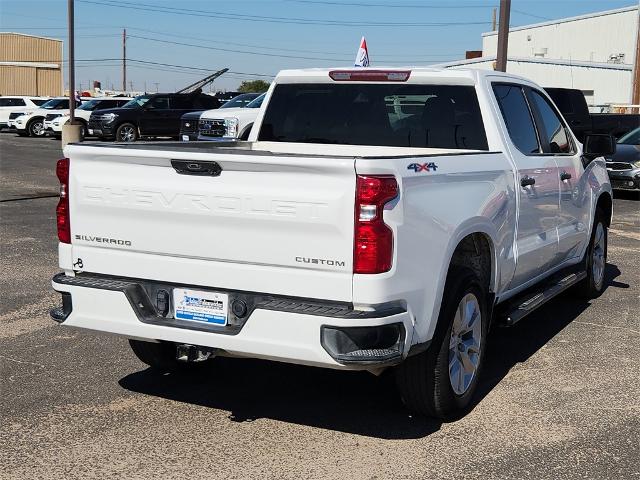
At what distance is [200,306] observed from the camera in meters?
4.45

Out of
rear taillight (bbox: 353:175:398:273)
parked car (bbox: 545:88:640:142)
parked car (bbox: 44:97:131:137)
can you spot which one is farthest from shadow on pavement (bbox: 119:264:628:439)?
parked car (bbox: 44:97:131:137)

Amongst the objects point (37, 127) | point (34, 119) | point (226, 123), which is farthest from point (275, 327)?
point (37, 127)

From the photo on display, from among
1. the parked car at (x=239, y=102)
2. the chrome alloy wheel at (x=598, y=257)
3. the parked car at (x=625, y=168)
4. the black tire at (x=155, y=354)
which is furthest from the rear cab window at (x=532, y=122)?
the parked car at (x=239, y=102)

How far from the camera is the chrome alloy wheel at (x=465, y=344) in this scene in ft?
16.3

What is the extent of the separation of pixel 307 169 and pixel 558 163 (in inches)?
123

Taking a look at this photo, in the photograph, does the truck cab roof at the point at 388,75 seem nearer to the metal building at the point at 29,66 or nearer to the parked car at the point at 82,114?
the parked car at the point at 82,114

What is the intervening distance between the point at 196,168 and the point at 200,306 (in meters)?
0.69

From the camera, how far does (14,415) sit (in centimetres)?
500

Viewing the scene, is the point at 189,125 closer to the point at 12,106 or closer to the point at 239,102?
the point at 239,102

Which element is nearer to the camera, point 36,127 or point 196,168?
point 196,168

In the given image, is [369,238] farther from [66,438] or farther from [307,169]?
[66,438]

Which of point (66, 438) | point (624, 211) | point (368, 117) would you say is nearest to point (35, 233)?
point (368, 117)

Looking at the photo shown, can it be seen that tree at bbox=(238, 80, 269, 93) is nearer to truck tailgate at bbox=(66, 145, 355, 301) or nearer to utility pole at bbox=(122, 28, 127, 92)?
utility pole at bbox=(122, 28, 127, 92)

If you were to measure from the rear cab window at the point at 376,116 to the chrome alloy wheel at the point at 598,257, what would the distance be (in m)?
2.72
